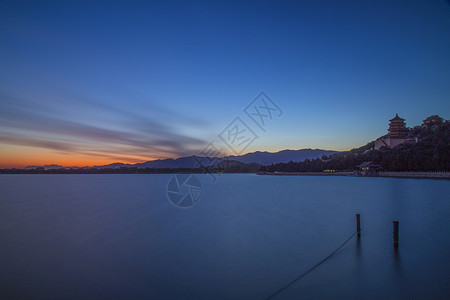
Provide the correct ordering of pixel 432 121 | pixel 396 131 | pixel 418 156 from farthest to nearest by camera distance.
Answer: pixel 432 121 → pixel 396 131 → pixel 418 156

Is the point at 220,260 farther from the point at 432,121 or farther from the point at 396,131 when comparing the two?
the point at 432,121

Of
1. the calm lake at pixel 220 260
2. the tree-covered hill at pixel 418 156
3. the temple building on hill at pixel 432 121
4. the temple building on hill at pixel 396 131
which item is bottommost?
the calm lake at pixel 220 260

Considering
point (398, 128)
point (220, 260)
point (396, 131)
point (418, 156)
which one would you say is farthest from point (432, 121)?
point (220, 260)

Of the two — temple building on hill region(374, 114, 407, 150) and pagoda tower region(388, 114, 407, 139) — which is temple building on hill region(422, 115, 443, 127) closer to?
pagoda tower region(388, 114, 407, 139)

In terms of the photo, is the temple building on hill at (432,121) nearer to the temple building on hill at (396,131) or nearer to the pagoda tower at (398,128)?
the pagoda tower at (398,128)

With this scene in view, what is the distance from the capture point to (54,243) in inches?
345

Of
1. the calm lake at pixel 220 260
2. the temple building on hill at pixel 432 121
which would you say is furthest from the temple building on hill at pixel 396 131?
the calm lake at pixel 220 260

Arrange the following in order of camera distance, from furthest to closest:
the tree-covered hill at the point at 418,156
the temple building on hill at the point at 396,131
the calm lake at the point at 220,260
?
1. the temple building on hill at the point at 396,131
2. the tree-covered hill at the point at 418,156
3. the calm lake at the point at 220,260

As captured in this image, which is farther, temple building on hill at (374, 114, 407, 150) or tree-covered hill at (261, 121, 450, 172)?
temple building on hill at (374, 114, 407, 150)

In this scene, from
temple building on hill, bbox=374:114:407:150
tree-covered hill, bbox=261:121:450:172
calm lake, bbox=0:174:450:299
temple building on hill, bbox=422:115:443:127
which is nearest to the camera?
calm lake, bbox=0:174:450:299

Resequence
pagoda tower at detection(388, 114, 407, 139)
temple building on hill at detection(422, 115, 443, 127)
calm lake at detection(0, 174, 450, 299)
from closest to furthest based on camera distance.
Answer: calm lake at detection(0, 174, 450, 299)
pagoda tower at detection(388, 114, 407, 139)
temple building on hill at detection(422, 115, 443, 127)

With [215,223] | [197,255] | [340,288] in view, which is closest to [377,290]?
[340,288]

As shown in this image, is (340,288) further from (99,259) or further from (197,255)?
(99,259)

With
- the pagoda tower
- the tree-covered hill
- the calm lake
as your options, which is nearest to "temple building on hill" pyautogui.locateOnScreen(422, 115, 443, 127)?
the tree-covered hill
